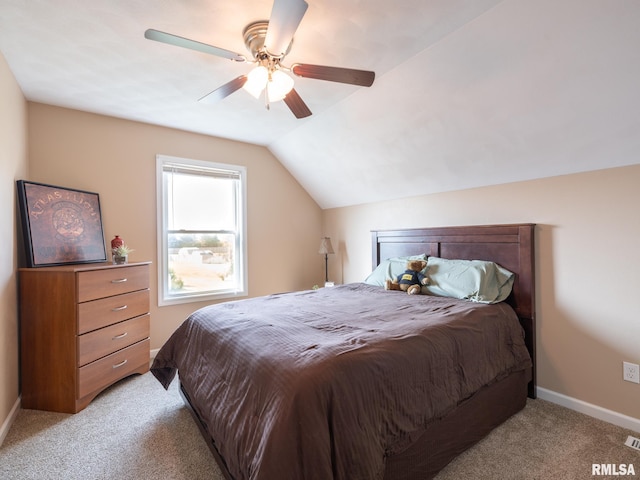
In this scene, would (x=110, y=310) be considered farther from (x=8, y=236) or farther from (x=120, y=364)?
(x=8, y=236)

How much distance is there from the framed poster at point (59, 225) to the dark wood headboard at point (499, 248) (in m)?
3.14

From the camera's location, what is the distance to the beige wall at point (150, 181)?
2.92m

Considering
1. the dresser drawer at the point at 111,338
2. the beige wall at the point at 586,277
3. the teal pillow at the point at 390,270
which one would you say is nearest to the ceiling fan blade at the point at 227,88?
the dresser drawer at the point at 111,338

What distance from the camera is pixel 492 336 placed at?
2.05 metres

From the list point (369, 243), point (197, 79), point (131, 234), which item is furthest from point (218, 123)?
point (369, 243)

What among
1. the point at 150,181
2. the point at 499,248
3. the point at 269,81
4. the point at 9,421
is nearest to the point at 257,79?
the point at 269,81

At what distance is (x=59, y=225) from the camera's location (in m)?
2.68

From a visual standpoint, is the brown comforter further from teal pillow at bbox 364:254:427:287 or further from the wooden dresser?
teal pillow at bbox 364:254:427:287

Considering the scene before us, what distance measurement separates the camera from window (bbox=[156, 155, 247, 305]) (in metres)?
3.47

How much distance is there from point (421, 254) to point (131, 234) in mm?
3067

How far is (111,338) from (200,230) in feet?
4.87

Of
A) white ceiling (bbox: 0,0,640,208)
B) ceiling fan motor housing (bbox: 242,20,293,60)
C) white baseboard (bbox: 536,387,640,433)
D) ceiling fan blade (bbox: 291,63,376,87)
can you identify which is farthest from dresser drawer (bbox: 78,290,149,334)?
white baseboard (bbox: 536,387,640,433)

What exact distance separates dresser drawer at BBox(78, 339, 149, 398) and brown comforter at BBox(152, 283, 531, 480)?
21.5 inches

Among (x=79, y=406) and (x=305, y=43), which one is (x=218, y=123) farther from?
(x=79, y=406)
